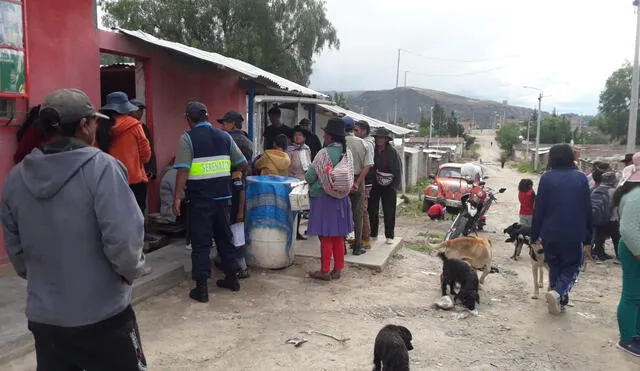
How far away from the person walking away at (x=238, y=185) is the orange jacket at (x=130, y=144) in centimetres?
94

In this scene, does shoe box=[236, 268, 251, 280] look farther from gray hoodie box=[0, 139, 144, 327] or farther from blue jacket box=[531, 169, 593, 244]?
gray hoodie box=[0, 139, 144, 327]

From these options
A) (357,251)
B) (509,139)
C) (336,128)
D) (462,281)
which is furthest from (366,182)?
(509,139)

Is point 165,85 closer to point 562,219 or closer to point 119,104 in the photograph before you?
point 119,104

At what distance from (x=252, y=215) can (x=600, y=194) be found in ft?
19.9

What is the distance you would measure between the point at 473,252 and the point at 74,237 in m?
5.15

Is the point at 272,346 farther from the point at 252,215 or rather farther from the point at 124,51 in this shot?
the point at 124,51

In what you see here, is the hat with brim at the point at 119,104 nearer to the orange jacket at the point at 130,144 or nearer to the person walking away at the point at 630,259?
the orange jacket at the point at 130,144

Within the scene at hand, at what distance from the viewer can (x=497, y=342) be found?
4.57 meters

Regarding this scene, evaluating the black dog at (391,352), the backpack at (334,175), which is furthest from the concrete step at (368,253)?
the black dog at (391,352)

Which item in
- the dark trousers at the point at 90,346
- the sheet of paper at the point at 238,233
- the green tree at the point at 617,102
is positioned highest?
the green tree at the point at 617,102

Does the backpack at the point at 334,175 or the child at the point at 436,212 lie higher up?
the backpack at the point at 334,175

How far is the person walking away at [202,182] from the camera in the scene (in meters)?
4.70

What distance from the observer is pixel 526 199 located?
31.4 feet

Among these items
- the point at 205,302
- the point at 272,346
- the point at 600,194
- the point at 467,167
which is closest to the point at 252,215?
the point at 205,302
